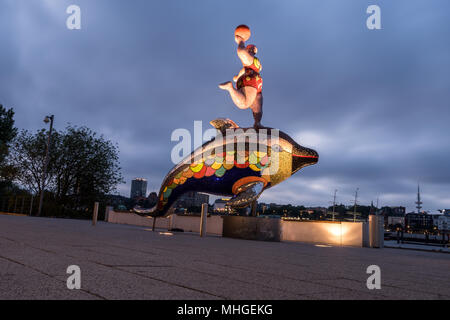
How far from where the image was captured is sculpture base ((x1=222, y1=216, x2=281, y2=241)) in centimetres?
1302

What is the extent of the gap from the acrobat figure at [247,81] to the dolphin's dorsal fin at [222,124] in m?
0.76

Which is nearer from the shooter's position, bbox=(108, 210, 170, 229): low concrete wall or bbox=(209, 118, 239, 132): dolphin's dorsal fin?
bbox=(209, 118, 239, 132): dolphin's dorsal fin

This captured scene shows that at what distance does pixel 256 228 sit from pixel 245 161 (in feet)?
8.25

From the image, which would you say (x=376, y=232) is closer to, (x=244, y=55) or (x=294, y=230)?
(x=294, y=230)

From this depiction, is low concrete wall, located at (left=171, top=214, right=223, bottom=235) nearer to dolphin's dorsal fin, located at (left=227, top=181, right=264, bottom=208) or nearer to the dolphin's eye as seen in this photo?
dolphin's dorsal fin, located at (left=227, top=181, right=264, bottom=208)

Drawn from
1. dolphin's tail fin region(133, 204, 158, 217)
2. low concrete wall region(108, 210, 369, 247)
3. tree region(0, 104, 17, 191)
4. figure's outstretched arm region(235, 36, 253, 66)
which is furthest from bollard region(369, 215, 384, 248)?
tree region(0, 104, 17, 191)

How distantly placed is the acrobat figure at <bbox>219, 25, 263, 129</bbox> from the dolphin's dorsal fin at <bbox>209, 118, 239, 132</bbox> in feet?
2.48

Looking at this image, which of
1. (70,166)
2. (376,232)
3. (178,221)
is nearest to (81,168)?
(70,166)

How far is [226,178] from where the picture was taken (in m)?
Answer: 14.0

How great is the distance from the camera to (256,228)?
42.9ft

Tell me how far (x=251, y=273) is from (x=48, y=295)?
2.13m

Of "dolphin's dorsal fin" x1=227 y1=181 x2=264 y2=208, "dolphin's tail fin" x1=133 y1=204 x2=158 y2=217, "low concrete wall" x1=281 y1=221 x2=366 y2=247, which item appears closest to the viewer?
"dolphin's dorsal fin" x1=227 y1=181 x2=264 y2=208

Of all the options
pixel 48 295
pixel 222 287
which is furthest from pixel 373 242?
pixel 48 295
